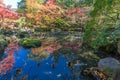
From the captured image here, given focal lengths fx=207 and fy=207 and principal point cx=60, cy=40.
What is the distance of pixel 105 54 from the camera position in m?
13.6

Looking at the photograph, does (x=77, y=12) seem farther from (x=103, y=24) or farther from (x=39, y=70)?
(x=39, y=70)

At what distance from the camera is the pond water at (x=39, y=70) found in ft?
32.8

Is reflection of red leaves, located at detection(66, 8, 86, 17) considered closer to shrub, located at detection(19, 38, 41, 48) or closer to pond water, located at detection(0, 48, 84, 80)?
shrub, located at detection(19, 38, 41, 48)

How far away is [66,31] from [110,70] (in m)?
17.8

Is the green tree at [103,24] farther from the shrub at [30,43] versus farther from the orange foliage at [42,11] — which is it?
the orange foliage at [42,11]

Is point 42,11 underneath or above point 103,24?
above

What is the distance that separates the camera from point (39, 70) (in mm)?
11281

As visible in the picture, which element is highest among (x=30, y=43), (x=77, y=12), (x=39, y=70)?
(x=77, y=12)

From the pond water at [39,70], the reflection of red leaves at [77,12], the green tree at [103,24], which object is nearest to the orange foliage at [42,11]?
the reflection of red leaves at [77,12]

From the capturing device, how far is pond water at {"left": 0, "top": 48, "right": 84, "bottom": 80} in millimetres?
10008

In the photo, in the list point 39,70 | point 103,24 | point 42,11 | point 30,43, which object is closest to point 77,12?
point 42,11

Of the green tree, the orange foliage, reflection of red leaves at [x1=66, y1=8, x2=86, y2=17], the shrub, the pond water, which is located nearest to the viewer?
the pond water

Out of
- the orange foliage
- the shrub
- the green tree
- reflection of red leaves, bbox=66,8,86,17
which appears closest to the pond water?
the green tree

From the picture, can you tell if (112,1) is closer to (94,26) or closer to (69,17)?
(94,26)
